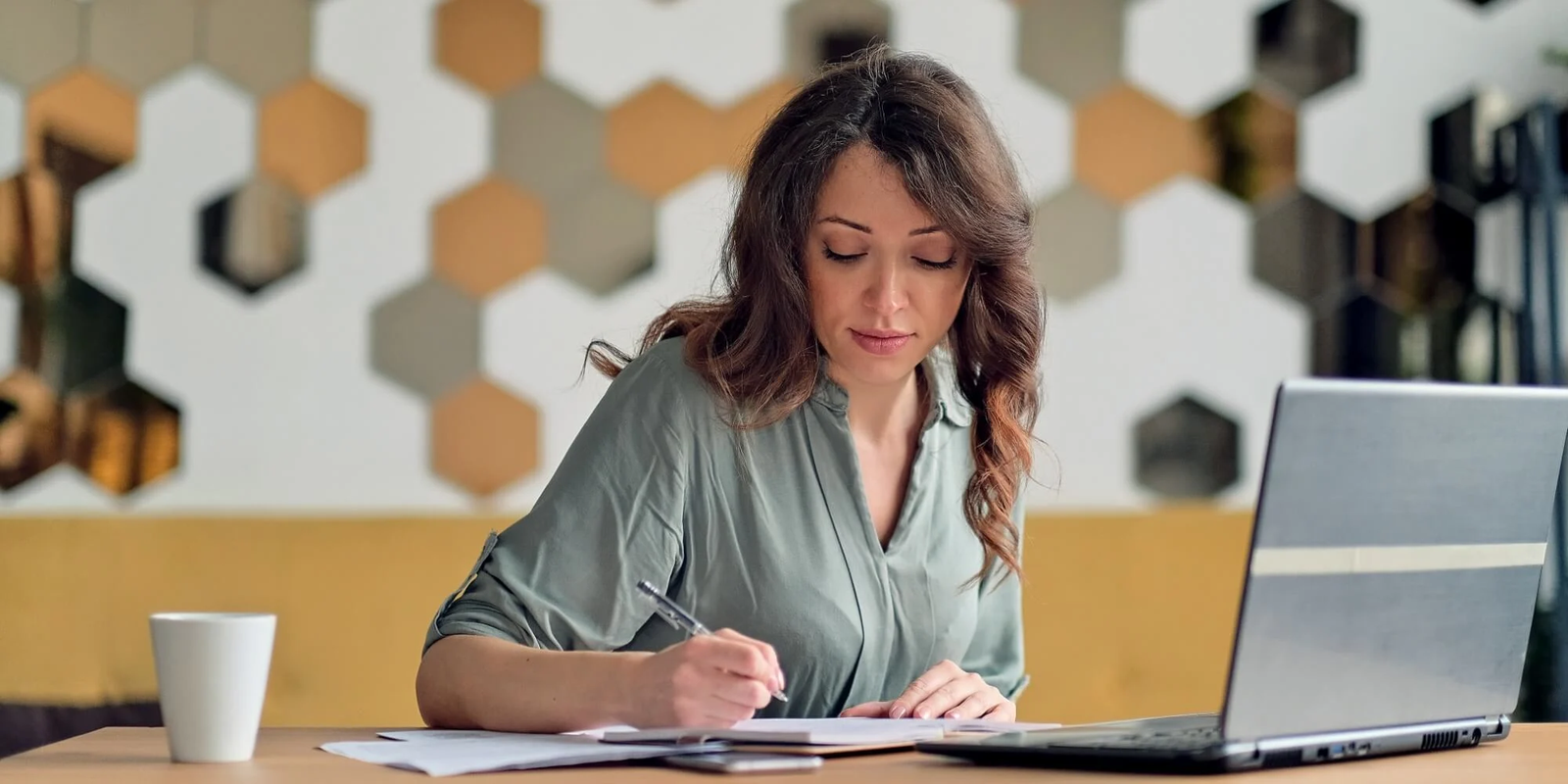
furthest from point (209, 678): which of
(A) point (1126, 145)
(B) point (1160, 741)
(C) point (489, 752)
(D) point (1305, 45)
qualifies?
(D) point (1305, 45)

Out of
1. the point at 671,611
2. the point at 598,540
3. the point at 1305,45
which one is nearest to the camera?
the point at 671,611

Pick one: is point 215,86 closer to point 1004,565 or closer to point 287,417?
point 287,417

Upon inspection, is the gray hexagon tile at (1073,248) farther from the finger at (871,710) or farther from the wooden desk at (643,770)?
the wooden desk at (643,770)

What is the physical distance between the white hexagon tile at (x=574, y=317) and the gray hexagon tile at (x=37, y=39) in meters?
0.60

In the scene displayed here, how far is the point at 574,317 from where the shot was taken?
202cm

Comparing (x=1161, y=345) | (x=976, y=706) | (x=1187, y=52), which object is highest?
(x=1187, y=52)

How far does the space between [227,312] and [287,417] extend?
15 cm

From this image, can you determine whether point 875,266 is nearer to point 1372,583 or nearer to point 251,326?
point 1372,583

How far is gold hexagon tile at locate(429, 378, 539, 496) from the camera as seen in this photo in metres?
1.99

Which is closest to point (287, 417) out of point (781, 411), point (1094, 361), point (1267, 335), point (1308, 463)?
point (781, 411)

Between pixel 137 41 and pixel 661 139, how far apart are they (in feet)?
2.16

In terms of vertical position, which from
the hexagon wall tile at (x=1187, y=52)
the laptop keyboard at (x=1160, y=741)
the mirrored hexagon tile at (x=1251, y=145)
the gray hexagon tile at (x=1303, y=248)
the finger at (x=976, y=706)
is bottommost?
the finger at (x=976, y=706)

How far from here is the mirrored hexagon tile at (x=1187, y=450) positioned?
6.84 feet

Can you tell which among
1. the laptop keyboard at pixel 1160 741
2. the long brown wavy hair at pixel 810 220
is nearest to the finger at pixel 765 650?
the laptop keyboard at pixel 1160 741
